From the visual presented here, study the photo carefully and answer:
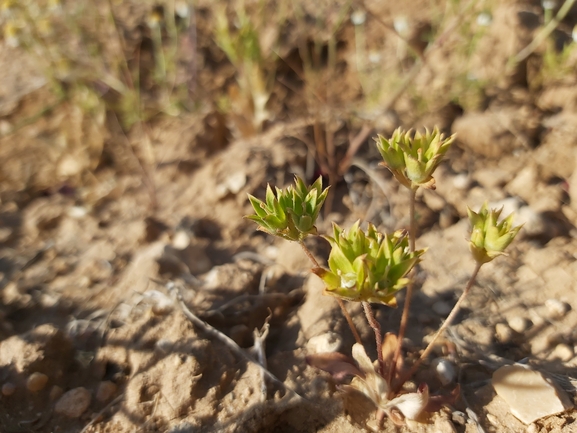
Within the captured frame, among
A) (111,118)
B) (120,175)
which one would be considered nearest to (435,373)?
(120,175)

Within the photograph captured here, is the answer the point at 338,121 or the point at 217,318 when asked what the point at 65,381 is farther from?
the point at 338,121

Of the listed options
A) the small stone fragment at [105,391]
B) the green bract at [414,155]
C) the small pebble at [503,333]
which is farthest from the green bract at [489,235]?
the small stone fragment at [105,391]

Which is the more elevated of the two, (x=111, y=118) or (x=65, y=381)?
(x=111, y=118)

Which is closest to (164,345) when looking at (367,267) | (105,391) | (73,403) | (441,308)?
(105,391)

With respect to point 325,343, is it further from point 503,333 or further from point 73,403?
point 73,403

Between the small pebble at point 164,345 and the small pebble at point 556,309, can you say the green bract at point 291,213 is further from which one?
the small pebble at point 556,309

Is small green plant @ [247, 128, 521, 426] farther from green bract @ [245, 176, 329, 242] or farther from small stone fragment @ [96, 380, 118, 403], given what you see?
small stone fragment @ [96, 380, 118, 403]

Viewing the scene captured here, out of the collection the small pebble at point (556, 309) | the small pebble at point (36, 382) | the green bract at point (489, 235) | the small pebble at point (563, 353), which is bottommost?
the small pebble at point (563, 353)
